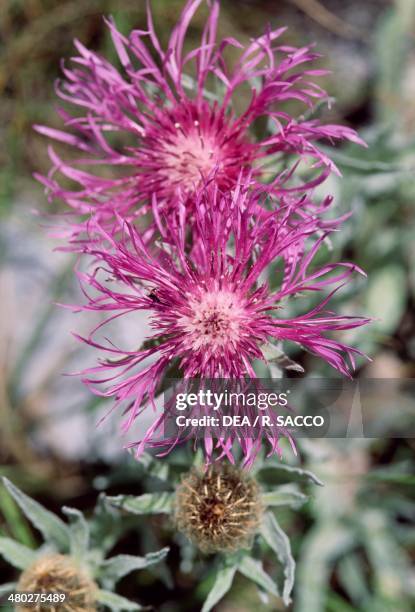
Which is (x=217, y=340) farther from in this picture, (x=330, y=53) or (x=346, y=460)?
(x=330, y=53)

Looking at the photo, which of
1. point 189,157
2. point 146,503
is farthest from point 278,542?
point 189,157

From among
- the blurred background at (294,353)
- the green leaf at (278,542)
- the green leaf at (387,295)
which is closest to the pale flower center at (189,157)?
the blurred background at (294,353)

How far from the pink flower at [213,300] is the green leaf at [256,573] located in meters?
0.34

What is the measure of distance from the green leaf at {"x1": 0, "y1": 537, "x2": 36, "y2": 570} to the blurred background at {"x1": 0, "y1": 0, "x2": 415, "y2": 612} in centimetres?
26

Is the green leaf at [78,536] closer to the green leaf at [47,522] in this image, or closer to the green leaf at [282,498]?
the green leaf at [47,522]

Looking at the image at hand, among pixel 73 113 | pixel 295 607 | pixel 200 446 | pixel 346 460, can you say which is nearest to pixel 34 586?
pixel 200 446

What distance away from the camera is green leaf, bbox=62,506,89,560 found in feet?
5.32

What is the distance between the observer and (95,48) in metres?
2.90

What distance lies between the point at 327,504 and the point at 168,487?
737 mm

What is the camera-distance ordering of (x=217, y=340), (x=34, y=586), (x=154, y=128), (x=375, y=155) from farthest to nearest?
(x=375, y=155)
(x=154, y=128)
(x=34, y=586)
(x=217, y=340)

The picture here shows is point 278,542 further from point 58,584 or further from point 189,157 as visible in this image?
point 189,157

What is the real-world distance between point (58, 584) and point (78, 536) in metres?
0.16

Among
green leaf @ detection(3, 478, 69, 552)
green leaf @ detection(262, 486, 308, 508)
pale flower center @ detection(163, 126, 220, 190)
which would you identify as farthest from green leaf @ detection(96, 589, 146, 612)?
pale flower center @ detection(163, 126, 220, 190)

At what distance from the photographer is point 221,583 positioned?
1.43 metres
